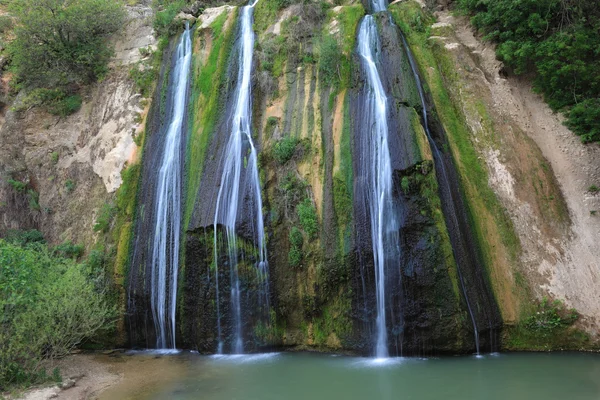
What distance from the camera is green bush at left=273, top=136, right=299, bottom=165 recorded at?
1356 centimetres

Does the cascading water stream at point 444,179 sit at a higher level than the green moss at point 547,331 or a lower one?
higher

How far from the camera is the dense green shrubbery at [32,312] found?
9242 millimetres

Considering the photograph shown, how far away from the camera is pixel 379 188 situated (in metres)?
12.0

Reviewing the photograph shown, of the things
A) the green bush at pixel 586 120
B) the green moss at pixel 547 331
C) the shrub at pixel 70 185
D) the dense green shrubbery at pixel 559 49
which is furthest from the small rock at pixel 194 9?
the green moss at pixel 547 331

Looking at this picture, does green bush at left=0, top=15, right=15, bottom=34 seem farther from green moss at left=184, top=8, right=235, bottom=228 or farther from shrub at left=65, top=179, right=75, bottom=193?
green moss at left=184, top=8, right=235, bottom=228

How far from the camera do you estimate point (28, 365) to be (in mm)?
9703

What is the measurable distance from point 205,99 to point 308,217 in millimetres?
6645

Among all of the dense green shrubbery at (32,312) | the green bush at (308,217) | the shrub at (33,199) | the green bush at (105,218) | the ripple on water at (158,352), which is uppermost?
the shrub at (33,199)

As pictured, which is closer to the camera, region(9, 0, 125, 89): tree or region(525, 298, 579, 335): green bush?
region(525, 298, 579, 335): green bush

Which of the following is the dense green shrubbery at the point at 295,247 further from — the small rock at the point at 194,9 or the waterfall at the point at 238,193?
the small rock at the point at 194,9

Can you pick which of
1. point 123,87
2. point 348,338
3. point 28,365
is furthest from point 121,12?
point 348,338

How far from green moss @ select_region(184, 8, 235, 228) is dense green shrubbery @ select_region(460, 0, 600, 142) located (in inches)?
376

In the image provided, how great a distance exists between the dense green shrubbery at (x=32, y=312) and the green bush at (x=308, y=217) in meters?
5.82

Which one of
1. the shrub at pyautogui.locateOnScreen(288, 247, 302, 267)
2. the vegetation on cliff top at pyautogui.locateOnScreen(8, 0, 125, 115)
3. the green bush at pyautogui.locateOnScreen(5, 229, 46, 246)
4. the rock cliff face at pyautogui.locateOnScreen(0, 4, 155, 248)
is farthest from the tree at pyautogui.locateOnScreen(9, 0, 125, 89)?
the shrub at pyautogui.locateOnScreen(288, 247, 302, 267)
